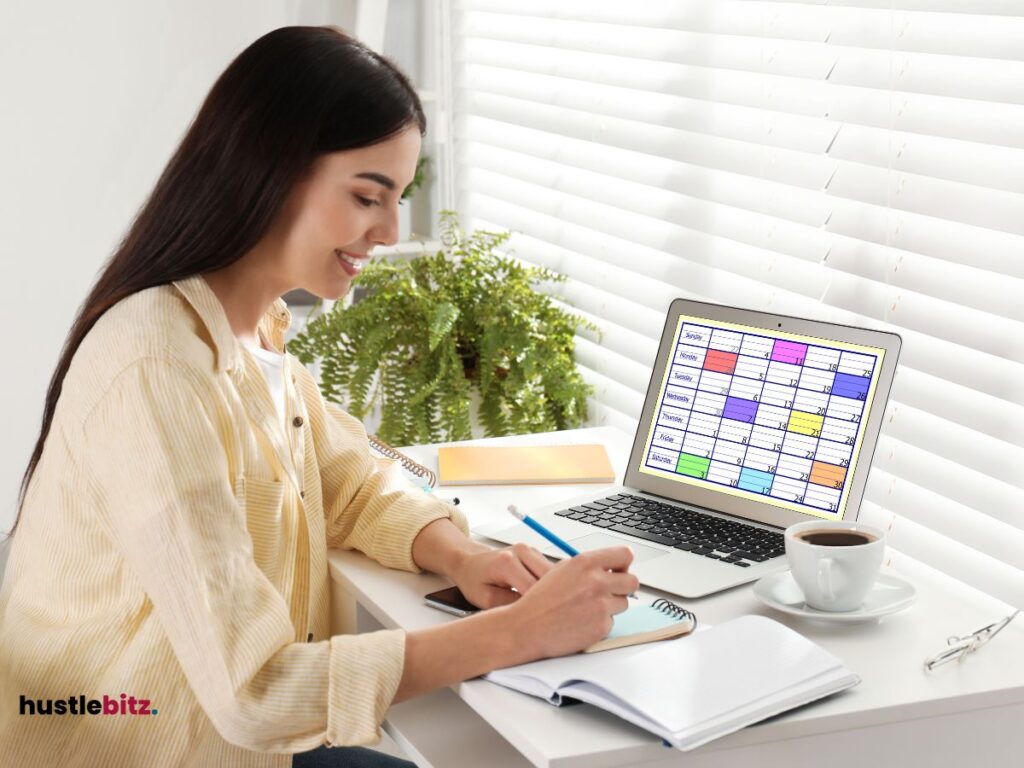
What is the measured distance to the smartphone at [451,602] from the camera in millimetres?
1244

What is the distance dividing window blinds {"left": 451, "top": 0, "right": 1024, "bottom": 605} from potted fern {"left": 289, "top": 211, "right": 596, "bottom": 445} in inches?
3.6

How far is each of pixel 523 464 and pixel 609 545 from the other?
370mm

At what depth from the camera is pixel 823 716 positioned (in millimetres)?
1004

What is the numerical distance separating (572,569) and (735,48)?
995mm

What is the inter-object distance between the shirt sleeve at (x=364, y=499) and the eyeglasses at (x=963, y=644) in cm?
56

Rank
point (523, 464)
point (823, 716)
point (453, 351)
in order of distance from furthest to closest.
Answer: point (453, 351) < point (523, 464) < point (823, 716)

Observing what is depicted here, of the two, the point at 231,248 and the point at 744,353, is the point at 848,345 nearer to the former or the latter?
the point at 744,353

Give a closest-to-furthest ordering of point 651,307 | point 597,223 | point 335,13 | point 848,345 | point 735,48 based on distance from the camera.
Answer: point 848,345 → point 735,48 → point 651,307 → point 597,223 → point 335,13

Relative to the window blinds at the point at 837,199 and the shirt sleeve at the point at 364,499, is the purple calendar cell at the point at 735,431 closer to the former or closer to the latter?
the window blinds at the point at 837,199

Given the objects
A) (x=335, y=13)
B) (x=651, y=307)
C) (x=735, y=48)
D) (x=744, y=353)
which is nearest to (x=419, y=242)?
(x=335, y=13)

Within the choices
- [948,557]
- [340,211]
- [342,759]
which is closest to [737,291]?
[948,557]

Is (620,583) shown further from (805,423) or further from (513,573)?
(805,423)

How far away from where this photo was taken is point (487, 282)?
2.32m

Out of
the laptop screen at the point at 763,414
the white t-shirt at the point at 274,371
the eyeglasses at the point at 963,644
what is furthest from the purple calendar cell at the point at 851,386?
the white t-shirt at the point at 274,371
